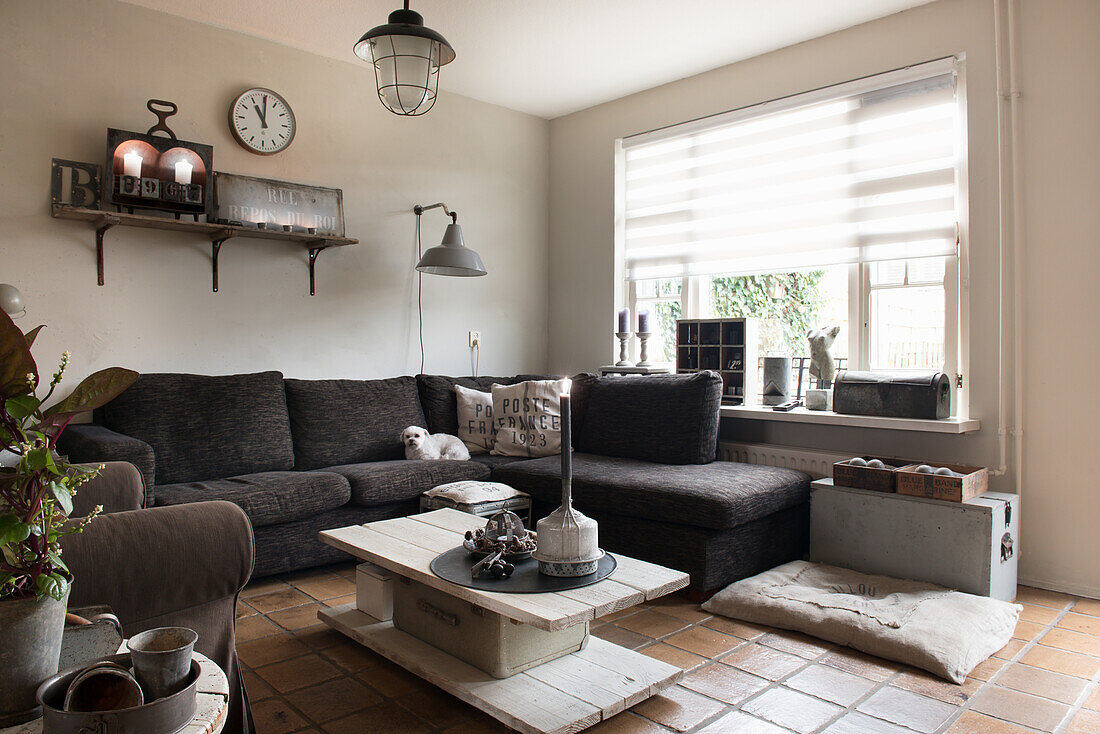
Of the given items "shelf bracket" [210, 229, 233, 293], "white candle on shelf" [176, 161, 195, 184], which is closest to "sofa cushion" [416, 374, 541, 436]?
"shelf bracket" [210, 229, 233, 293]

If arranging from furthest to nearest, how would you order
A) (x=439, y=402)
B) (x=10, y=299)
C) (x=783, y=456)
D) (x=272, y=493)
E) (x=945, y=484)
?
(x=439, y=402) < (x=783, y=456) < (x=272, y=493) < (x=945, y=484) < (x=10, y=299)

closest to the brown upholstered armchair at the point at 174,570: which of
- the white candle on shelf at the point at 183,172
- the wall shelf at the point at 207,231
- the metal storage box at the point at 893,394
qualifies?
the wall shelf at the point at 207,231

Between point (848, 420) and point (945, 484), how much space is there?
586mm

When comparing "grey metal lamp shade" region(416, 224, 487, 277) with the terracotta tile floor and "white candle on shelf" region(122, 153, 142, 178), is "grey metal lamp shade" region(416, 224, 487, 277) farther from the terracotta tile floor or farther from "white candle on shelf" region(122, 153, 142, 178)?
the terracotta tile floor

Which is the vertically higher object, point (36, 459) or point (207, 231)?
→ point (207, 231)

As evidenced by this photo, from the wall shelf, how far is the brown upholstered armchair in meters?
2.02

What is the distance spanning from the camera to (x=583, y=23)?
139 inches

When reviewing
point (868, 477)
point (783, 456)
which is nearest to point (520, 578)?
point (868, 477)

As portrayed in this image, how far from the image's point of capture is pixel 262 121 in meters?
3.71

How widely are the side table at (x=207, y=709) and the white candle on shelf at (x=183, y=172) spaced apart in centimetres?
282

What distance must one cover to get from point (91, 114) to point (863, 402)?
3688 mm

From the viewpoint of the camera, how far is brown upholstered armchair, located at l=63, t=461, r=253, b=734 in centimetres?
146

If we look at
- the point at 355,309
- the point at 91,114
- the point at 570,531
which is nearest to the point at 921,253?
the point at 570,531

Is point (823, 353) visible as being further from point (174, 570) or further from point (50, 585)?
point (50, 585)
